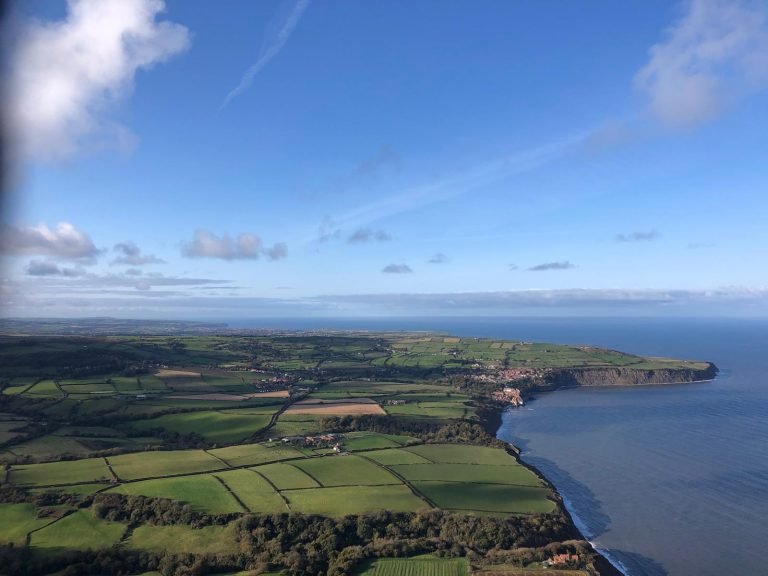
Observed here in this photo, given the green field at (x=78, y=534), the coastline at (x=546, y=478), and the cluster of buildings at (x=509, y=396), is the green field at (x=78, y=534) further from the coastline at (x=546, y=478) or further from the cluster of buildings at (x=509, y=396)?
the cluster of buildings at (x=509, y=396)

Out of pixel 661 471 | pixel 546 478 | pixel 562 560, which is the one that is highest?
pixel 562 560

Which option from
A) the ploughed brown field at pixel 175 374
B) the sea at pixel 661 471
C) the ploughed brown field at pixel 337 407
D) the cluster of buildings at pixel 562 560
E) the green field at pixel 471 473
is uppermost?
the ploughed brown field at pixel 175 374

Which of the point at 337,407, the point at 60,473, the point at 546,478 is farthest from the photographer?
the point at 337,407

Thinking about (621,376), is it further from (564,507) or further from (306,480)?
(306,480)

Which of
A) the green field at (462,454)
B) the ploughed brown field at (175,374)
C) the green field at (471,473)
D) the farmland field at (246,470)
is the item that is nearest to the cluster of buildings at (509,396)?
the farmland field at (246,470)

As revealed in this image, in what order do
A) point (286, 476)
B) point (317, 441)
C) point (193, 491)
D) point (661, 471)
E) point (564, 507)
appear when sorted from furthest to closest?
point (317, 441) < point (661, 471) < point (286, 476) < point (564, 507) < point (193, 491)

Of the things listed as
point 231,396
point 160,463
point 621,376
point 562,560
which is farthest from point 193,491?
point 621,376

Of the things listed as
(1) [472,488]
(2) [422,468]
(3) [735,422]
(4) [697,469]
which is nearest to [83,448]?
(2) [422,468]
